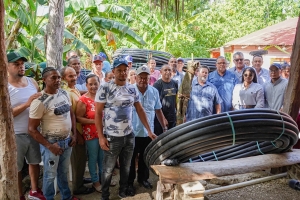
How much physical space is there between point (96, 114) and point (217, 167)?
145cm

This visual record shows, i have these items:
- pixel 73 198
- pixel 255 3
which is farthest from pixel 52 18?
pixel 255 3

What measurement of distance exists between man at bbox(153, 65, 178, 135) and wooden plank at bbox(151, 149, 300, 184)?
124cm

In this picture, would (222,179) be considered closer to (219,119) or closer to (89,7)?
(219,119)

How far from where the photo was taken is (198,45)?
17.0 meters

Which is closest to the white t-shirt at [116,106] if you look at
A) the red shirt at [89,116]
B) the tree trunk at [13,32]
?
the red shirt at [89,116]

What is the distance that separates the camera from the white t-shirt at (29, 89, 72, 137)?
9.39ft

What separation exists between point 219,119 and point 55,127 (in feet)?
5.57

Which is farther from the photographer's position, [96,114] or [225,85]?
[225,85]

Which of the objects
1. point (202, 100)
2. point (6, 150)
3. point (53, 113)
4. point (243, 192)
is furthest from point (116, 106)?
point (243, 192)

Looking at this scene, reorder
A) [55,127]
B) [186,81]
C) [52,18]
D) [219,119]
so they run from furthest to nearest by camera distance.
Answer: [52,18]
[186,81]
[55,127]
[219,119]

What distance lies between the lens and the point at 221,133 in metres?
2.60

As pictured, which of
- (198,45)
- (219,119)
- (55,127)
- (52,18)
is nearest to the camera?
(219,119)

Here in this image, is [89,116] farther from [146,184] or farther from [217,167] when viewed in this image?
[217,167]

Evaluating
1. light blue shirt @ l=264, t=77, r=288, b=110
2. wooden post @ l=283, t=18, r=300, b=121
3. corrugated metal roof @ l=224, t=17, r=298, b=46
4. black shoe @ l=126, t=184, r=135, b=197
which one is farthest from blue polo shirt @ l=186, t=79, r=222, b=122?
corrugated metal roof @ l=224, t=17, r=298, b=46
